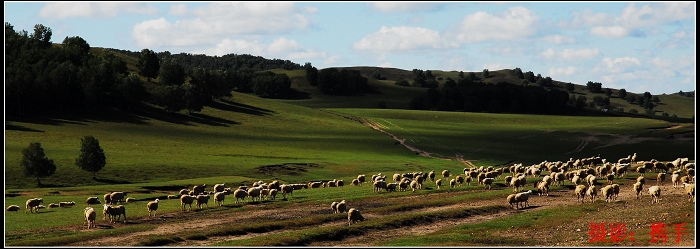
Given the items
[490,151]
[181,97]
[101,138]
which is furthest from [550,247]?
[181,97]

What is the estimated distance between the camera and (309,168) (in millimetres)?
86750

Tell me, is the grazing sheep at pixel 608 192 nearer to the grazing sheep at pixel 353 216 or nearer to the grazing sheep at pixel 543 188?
the grazing sheep at pixel 543 188

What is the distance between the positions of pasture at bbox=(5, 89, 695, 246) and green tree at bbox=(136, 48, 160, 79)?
581 inches

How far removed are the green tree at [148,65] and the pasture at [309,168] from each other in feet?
48.4

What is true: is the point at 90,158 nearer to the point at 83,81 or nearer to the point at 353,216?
the point at 353,216

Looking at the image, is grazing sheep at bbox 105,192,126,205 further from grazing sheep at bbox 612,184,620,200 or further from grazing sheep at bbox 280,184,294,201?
grazing sheep at bbox 612,184,620,200

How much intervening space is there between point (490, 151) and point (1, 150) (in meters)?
86.8

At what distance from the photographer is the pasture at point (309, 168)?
37.7 meters

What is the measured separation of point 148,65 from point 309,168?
76548 mm

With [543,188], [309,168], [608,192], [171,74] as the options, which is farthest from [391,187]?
[171,74]

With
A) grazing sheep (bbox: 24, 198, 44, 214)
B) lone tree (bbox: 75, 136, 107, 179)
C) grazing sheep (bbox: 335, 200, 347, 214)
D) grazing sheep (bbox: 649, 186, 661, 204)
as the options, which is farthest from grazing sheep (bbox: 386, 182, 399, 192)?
lone tree (bbox: 75, 136, 107, 179)

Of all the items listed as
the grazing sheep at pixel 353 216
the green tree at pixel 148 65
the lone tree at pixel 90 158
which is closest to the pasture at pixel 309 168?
the grazing sheep at pixel 353 216

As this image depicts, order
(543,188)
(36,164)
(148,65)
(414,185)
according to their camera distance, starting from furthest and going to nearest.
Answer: (148,65) < (36,164) < (414,185) < (543,188)

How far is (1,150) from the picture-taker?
3162 centimetres
